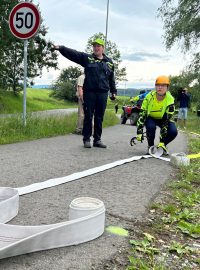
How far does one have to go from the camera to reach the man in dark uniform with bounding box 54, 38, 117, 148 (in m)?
7.26

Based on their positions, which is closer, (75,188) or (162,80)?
(75,188)

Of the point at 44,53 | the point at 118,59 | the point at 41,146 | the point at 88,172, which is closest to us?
the point at 88,172

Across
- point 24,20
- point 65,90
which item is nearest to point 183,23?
point 24,20

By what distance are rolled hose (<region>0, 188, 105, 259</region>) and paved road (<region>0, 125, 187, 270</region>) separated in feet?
0.15

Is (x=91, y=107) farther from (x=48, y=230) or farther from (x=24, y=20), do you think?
(x=48, y=230)

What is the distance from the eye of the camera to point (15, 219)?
10.1 ft

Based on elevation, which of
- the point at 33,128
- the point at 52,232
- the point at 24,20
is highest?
the point at 24,20

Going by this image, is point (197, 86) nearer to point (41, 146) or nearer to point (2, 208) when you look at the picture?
point (41, 146)

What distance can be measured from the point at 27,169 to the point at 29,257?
2.68 metres

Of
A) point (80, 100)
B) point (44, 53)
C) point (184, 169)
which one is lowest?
point (184, 169)

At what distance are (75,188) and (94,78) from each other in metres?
3.50

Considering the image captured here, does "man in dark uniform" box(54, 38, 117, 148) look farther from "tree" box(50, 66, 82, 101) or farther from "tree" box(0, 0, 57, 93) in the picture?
"tree" box(50, 66, 82, 101)

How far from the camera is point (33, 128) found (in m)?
8.77

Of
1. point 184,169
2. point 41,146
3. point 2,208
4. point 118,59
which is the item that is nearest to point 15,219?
point 2,208
